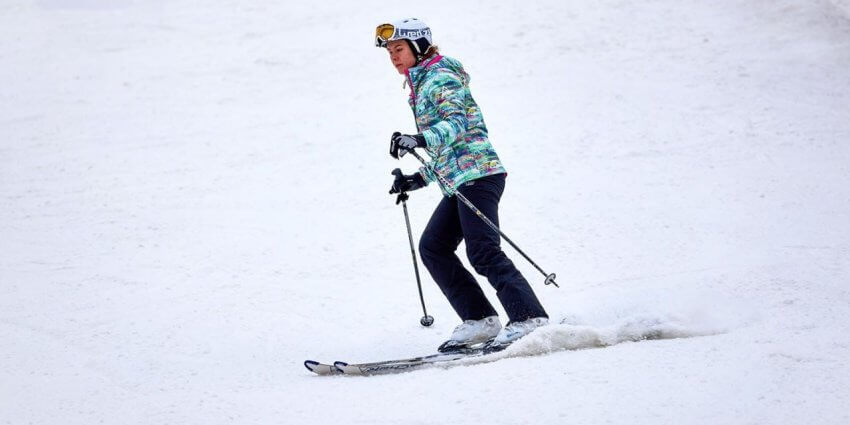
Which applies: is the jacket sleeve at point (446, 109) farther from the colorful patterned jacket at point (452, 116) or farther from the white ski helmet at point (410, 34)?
the white ski helmet at point (410, 34)

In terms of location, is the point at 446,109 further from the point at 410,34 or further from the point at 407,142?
the point at 410,34

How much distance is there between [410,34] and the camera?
15.5 feet

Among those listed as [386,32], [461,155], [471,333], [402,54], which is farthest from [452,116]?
[471,333]

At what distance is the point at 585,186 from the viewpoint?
321 inches

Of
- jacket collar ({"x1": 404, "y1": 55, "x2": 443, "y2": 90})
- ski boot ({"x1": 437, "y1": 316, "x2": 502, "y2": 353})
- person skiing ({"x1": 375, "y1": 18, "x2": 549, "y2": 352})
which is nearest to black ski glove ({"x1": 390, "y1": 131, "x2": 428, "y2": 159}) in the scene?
person skiing ({"x1": 375, "y1": 18, "x2": 549, "y2": 352})

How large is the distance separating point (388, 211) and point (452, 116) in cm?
358

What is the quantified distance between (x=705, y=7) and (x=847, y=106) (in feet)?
13.6

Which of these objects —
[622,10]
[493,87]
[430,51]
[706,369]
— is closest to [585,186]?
[493,87]

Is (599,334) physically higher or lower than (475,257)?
lower

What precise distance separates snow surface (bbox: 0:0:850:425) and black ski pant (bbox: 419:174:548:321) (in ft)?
1.13

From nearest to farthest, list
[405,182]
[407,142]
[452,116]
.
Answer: [407,142] → [452,116] → [405,182]

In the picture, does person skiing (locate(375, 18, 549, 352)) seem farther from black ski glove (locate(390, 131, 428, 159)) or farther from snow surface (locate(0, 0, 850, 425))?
snow surface (locate(0, 0, 850, 425))

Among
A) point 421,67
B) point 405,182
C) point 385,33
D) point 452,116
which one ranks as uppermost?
point 385,33

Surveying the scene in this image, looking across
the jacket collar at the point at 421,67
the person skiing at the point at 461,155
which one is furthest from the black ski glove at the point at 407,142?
the jacket collar at the point at 421,67
